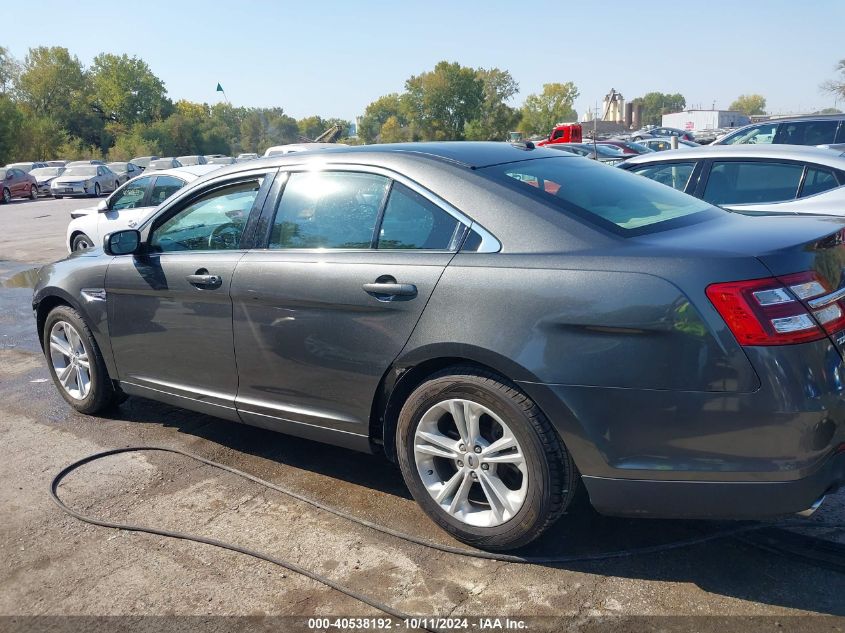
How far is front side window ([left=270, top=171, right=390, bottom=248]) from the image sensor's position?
367 cm

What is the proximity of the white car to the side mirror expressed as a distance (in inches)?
231

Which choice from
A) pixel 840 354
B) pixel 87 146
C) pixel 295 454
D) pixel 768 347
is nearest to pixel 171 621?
pixel 295 454

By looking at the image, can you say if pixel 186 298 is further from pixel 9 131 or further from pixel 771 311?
pixel 9 131

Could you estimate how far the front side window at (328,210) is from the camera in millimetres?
3672

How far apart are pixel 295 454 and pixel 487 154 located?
206 centimetres

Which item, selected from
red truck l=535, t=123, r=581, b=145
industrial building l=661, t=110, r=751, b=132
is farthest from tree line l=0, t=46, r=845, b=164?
red truck l=535, t=123, r=581, b=145

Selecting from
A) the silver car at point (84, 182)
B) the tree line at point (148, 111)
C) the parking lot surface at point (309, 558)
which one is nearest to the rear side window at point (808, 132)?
the parking lot surface at point (309, 558)

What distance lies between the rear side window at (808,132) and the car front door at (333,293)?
1142 cm

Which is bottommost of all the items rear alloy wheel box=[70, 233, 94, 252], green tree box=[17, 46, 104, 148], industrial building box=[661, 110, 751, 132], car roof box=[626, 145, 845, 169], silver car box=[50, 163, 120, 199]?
industrial building box=[661, 110, 751, 132]

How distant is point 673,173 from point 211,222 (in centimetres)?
441

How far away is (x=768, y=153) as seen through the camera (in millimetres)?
6582

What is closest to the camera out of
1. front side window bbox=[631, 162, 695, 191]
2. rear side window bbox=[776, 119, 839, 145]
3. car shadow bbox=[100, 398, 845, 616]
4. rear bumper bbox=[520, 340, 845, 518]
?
rear bumper bbox=[520, 340, 845, 518]

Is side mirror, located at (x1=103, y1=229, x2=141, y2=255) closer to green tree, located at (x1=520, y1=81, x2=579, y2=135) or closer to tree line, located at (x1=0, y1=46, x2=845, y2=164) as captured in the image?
tree line, located at (x1=0, y1=46, x2=845, y2=164)

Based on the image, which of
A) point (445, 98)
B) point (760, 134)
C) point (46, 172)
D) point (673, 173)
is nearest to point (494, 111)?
point (445, 98)
